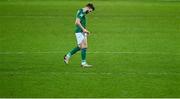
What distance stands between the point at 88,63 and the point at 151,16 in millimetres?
22924

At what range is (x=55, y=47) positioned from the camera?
25219 mm

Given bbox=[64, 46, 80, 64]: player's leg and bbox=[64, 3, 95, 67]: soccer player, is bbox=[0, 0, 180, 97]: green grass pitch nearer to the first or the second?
bbox=[64, 46, 80, 64]: player's leg

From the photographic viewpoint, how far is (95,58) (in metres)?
21.8

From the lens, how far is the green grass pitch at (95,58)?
52.6 ft

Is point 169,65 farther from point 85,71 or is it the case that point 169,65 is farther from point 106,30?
point 106,30

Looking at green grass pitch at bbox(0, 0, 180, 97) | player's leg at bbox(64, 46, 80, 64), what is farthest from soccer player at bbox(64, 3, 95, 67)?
green grass pitch at bbox(0, 0, 180, 97)

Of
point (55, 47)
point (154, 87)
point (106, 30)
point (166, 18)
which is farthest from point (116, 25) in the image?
point (154, 87)

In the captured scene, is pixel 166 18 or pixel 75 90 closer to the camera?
pixel 75 90

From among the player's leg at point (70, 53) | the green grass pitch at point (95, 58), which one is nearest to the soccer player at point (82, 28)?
the player's leg at point (70, 53)

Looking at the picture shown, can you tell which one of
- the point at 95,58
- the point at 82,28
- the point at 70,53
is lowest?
the point at 95,58

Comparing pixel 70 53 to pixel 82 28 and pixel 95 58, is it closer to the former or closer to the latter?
Answer: pixel 82 28

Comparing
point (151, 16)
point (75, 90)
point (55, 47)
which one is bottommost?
point (151, 16)

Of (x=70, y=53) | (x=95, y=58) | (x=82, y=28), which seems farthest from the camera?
(x=95, y=58)

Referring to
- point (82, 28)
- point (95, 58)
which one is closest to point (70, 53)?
point (82, 28)
